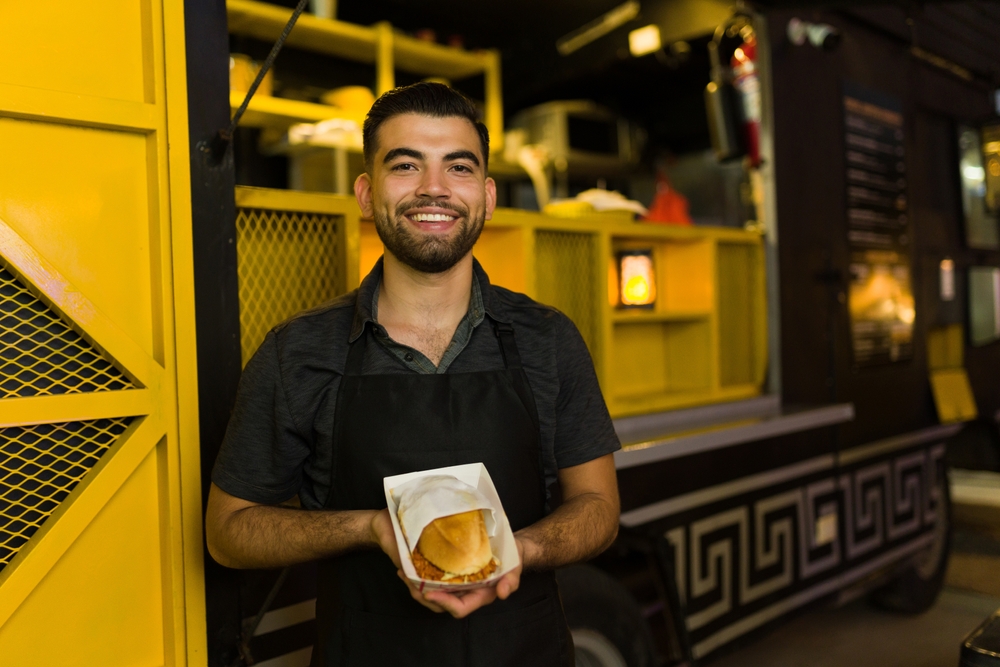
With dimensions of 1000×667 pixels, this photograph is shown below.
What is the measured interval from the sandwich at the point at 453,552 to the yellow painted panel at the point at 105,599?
745mm

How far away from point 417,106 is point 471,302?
15.0 inches

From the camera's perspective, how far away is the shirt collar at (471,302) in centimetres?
152

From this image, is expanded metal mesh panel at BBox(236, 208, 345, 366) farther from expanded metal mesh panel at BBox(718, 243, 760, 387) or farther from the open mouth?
expanded metal mesh panel at BBox(718, 243, 760, 387)

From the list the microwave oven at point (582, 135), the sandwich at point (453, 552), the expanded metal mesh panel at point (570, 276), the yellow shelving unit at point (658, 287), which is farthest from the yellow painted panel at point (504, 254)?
the microwave oven at point (582, 135)

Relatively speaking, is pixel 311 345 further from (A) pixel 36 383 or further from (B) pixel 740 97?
(B) pixel 740 97

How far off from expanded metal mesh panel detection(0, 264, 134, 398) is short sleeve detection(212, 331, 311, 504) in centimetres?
36

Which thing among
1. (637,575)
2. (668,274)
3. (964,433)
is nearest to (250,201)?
(637,575)

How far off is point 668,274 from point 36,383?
242 centimetres

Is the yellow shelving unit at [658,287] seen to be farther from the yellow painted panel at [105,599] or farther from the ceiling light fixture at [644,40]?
the ceiling light fixture at [644,40]

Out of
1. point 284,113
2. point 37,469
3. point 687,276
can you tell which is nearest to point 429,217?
point 37,469

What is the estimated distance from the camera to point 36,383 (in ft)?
5.11

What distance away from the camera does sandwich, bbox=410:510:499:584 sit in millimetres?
1182

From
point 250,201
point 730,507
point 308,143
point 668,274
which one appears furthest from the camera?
point 308,143

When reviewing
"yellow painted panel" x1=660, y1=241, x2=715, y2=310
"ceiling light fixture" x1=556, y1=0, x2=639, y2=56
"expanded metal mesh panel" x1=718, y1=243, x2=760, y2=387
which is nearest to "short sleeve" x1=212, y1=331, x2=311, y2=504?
"yellow painted panel" x1=660, y1=241, x2=715, y2=310
